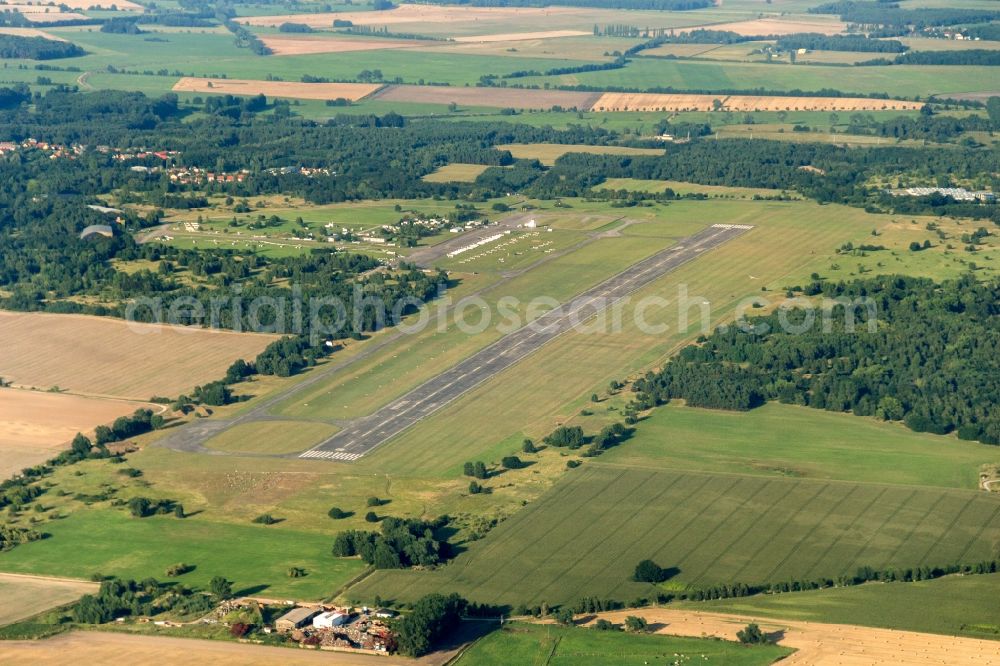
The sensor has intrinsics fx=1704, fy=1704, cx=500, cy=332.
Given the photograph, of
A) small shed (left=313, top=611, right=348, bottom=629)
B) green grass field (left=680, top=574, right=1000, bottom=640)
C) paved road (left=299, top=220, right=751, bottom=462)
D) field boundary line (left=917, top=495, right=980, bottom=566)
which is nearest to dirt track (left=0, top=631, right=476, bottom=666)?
small shed (left=313, top=611, right=348, bottom=629)

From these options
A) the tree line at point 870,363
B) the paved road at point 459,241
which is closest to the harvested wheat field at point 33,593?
the tree line at point 870,363

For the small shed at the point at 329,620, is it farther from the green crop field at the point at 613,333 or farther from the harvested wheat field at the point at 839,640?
the green crop field at the point at 613,333

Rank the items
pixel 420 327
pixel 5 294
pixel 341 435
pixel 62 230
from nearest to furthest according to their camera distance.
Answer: pixel 341 435, pixel 420 327, pixel 5 294, pixel 62 230

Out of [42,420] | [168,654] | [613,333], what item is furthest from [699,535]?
[42,420]

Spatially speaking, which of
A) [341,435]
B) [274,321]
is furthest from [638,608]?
[274,321]

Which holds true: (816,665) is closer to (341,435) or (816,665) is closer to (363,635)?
(363,635)

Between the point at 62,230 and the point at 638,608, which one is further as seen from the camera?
the point at 62,230
